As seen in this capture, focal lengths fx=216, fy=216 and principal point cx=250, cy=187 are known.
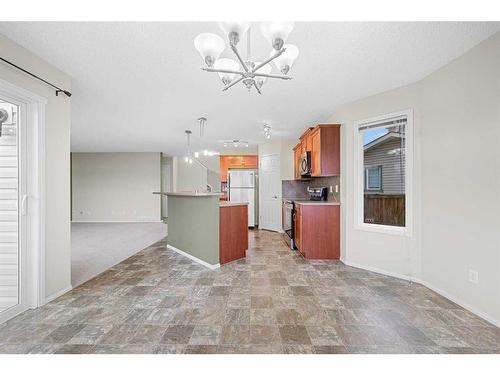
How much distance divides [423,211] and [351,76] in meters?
1.84

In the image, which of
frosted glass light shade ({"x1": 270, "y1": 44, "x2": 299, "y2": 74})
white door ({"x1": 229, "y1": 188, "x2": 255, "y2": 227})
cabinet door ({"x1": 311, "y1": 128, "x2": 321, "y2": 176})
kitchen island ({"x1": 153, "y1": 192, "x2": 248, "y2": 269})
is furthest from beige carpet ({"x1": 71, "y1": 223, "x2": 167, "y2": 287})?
cabinet door ({"x1": 311, "y1": 128, "x2": 321, "y2": 176})

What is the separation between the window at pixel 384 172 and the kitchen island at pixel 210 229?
6.17ft

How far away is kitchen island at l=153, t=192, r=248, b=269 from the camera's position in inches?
125

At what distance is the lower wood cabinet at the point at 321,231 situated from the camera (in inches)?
140

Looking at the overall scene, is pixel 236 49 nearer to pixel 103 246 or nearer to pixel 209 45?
pixel 209 45

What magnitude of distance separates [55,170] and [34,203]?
38 centimetres

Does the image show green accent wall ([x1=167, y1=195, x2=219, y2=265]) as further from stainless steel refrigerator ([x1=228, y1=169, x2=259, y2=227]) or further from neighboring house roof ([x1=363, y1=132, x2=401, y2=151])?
stainless steel refrigerator ([x1=228, y1=169, x2=259, y2=227])

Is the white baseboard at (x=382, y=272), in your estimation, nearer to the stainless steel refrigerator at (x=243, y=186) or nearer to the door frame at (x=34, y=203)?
the stainless steel refrigerator at (x=243, y=186)

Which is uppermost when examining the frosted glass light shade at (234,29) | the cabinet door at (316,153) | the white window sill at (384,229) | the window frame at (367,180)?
the frosted glass light shade at (234,29)

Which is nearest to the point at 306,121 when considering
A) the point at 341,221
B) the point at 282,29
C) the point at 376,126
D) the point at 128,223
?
the point at 376,126

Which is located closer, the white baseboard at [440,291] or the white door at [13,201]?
the white baseboard at [440,291]

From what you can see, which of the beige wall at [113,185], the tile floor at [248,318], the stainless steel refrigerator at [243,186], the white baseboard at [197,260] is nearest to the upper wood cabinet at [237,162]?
the stainless steel refrigerator at [243,186]

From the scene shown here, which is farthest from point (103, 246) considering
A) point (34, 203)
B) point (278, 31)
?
point (278, 31)

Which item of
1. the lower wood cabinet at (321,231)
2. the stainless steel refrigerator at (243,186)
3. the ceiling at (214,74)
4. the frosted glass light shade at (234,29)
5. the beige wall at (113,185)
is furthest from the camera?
the beige wall at (113,185)
